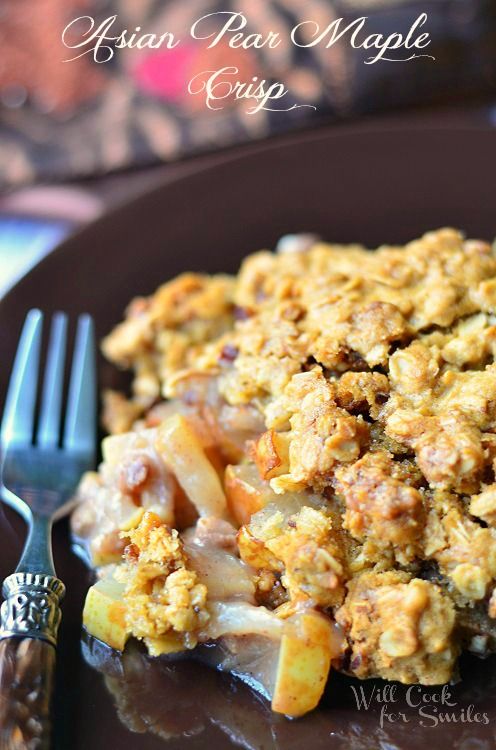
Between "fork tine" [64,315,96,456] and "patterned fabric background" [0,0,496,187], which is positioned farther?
"patterned fabric background" [0,0,496,187]

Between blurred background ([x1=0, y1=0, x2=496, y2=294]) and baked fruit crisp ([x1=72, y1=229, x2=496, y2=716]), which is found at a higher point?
blurred background ([x1=0, y1=0, x2=496, y2=294])

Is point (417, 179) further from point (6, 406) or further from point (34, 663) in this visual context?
point (34, 663)

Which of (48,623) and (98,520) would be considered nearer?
(48,623)

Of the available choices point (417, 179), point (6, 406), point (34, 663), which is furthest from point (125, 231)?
point (34, 663)

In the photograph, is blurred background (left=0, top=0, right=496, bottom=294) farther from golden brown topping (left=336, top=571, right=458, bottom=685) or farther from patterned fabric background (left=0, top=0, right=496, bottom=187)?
golden brown topping (left=336, top=571, right=458, bottom=685)

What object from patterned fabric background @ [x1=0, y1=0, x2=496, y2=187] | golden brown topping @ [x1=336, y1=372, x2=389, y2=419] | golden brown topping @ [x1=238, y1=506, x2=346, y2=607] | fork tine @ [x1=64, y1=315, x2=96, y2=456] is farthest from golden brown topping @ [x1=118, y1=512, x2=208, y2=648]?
patterned fabric background @ [x1=0, y1=0, x2=496, y2=187]

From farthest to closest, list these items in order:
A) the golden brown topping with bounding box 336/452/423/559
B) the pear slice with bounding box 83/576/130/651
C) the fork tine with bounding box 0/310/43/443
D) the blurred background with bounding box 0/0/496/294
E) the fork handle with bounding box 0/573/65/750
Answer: the blurred background with bounding box 0/0/496/294 < the fork tine with bounding box 0/310/43/443 < the pear slice with bounding box 83/576/130/651 < the golden brown topping with bounding box 336/452/423/559 < the fork handle with bounding box 0/573/65/750

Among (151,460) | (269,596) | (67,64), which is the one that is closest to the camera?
(269,596)
